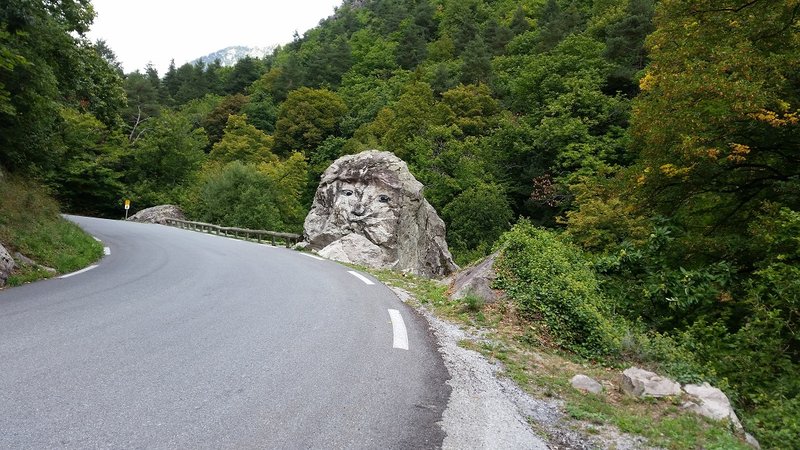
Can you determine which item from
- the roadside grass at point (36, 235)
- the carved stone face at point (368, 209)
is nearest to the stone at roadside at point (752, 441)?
the roadside grass at point (36, 235)

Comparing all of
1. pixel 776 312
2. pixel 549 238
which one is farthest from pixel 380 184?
pixel 776 312

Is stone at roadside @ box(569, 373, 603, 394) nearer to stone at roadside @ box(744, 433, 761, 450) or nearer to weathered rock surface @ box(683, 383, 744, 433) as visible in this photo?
weathered rock surface @ box(683, 383, 744, 433)

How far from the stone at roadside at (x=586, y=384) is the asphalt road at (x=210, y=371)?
127cm

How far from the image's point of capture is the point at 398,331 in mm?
5406

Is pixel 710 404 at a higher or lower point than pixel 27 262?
lower

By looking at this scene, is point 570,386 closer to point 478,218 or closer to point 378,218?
point 378,218

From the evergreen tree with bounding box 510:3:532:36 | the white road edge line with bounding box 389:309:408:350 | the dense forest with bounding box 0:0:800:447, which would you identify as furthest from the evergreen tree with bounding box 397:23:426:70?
the white road edge line with bounding box 389:309:408:350

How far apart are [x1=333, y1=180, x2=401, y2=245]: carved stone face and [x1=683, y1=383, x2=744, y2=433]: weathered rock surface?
574 inches

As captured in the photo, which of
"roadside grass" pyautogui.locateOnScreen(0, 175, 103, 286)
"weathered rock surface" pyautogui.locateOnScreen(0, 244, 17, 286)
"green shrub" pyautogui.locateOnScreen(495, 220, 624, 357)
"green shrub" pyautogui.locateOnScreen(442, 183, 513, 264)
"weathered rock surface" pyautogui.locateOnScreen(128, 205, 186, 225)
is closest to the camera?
"green shrub" pyautogui.locateOnScreen(495, 220, 624, 357)

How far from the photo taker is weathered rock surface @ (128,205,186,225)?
118ft

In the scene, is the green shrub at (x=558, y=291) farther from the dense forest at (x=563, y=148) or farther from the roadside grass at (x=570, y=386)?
the roadside grass at (x=570, y=386)

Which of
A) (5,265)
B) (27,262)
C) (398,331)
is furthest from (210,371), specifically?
(27,262)

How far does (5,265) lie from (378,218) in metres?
12.8

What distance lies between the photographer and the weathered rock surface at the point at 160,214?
35.9 metres
